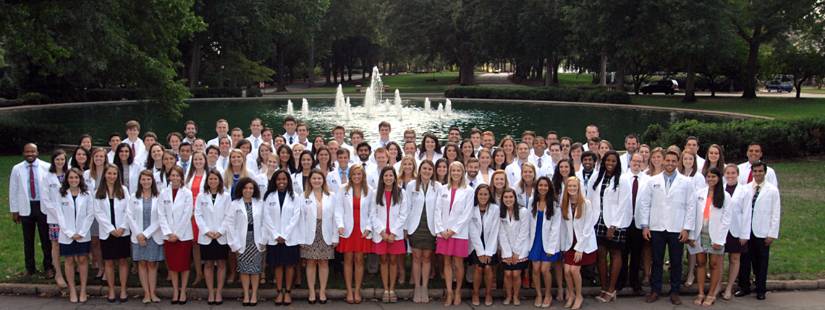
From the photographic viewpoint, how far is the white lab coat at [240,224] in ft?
24.9

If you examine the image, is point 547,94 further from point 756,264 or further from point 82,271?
point 82,271

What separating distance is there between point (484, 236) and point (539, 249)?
63cm

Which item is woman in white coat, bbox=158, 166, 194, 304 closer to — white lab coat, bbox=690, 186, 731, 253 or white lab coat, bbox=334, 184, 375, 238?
white lab coat, bbox=334, 184, 375, 238

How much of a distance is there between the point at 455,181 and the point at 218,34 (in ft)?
139

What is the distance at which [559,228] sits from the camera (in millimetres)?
7648

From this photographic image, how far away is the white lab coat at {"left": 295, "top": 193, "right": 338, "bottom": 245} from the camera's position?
7723 millimetres

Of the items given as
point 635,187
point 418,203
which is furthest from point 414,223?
point 635,187

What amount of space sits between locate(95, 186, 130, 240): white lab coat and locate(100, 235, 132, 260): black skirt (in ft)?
0.24

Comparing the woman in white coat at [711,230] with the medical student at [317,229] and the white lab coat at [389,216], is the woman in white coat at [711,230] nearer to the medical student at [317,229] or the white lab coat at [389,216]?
the white lab coat at [389,216]

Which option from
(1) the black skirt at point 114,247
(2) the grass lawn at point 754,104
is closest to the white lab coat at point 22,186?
(1) the black skirt at point 114,247

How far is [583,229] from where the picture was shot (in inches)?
301

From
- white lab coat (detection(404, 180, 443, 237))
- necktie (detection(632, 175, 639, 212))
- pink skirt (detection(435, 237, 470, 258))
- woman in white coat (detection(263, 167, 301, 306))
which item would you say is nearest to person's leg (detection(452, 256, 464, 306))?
pink skirt (detection(435, 237, 470, 258))

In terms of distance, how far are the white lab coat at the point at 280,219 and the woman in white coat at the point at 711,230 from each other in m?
4.49

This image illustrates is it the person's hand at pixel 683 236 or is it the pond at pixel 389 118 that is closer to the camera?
the person's hand at pixel 683 236
